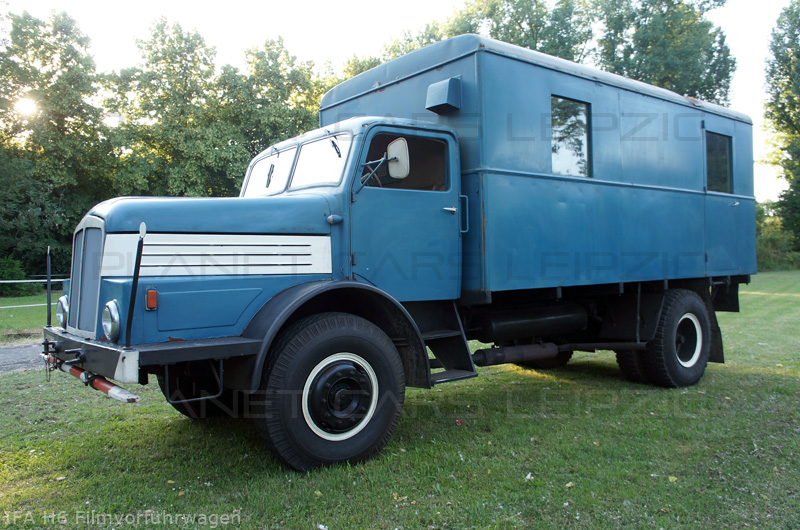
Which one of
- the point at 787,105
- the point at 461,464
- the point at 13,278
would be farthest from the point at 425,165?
the point at 787,105

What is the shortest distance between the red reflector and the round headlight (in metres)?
0.19

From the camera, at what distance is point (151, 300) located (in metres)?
3.82

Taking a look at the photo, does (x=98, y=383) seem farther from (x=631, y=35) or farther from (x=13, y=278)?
(x=631, y=35)

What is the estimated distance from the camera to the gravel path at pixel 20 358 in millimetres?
8365

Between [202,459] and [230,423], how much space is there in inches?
40.2

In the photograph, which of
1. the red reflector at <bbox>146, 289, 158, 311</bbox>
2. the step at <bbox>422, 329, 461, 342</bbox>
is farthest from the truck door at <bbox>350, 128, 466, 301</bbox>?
the red reflector at <bbox>146, 289, 158, 311</bbox>

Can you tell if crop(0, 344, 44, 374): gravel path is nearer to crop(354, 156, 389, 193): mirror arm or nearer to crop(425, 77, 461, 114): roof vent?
crop(354, 156, 389, 193): mirror arm

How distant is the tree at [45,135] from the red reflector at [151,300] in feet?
78.4

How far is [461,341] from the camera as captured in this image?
17.3ft

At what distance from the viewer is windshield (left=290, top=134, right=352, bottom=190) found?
4.83m

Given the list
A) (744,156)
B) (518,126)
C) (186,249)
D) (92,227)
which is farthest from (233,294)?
(744,156)

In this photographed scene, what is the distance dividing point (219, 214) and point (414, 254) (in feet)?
5.51

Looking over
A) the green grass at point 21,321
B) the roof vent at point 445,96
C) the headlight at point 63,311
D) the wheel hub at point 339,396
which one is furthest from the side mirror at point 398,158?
the green grass at point 21,321

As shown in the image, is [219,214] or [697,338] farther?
[697,338]
